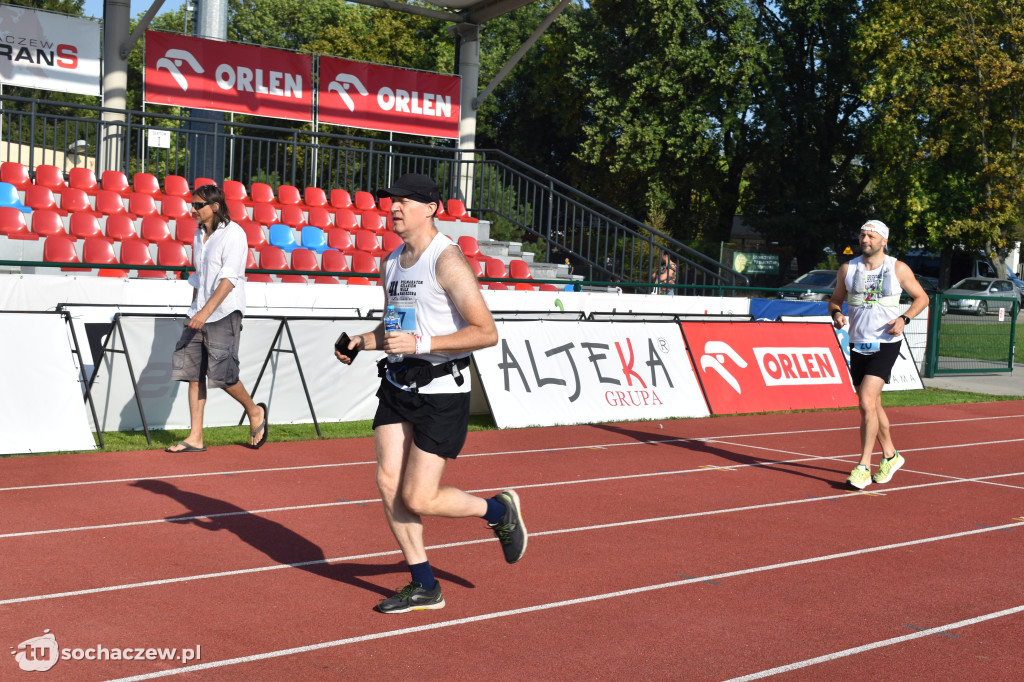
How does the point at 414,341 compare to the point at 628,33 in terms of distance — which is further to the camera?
the point at 628,33

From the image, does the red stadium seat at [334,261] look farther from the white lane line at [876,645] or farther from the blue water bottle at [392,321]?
the white lane line at [876,645]

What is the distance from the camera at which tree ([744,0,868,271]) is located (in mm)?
45500

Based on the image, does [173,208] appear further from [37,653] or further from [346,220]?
[37,653]

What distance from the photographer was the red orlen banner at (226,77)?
19.5 m

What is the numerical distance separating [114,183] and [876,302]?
12.7 meters

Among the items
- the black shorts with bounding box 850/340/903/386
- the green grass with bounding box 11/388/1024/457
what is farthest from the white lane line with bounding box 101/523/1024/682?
the green grass with bounding box 11/388/1024/457

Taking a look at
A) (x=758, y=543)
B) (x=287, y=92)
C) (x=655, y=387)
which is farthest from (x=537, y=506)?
(x=287, y=92)

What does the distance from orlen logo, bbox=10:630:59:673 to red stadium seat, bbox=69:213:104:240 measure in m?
11.8

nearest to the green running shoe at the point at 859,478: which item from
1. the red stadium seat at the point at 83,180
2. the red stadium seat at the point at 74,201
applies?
the red stadium seat at the point at 74,201

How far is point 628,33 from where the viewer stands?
147ft

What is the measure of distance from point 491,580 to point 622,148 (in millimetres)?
40532

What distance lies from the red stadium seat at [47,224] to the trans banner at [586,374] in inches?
286

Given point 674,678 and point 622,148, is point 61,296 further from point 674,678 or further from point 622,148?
point 622,148
